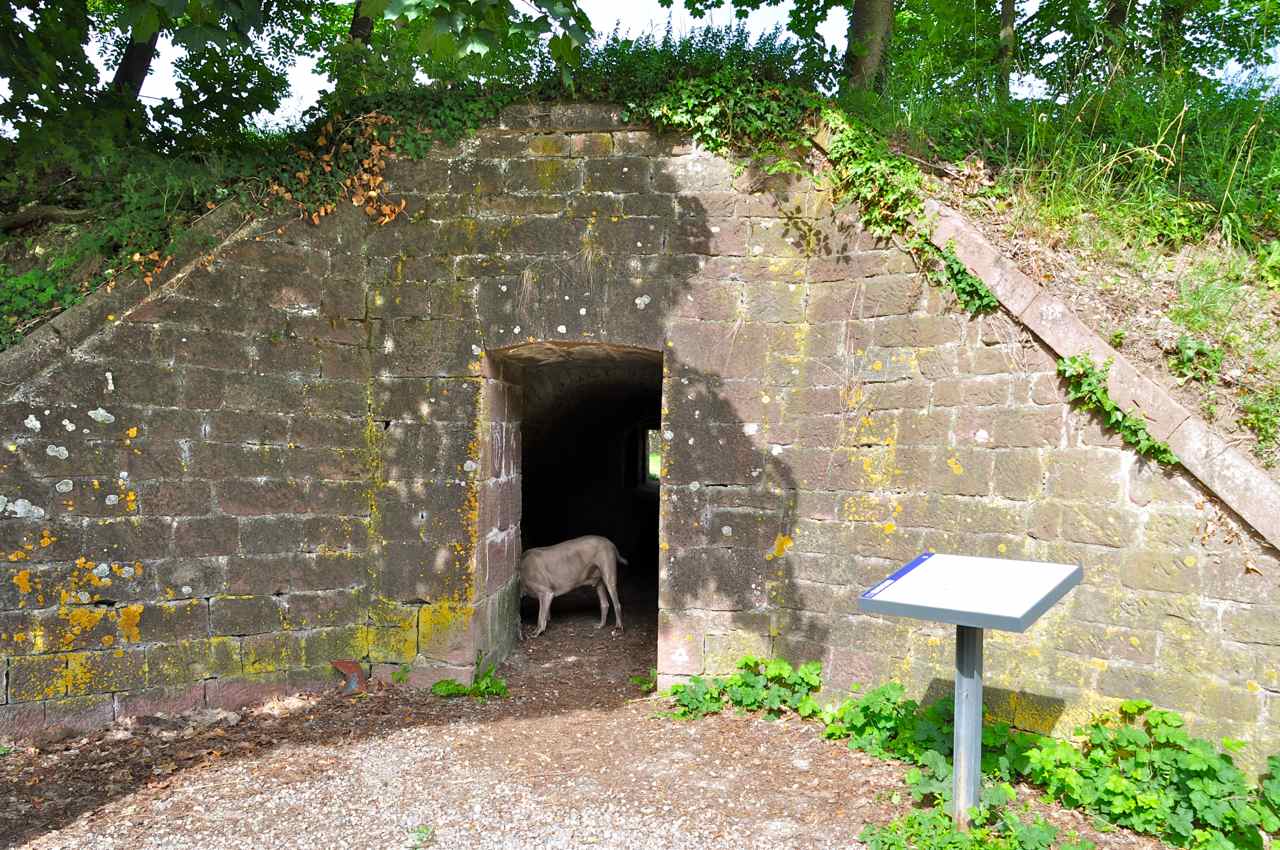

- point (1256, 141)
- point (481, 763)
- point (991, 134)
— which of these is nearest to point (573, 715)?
point (481, 763)

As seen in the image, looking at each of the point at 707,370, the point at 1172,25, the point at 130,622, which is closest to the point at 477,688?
the point at 130,622

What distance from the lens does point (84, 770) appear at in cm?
403

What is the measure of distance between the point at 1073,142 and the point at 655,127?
277 centimetres

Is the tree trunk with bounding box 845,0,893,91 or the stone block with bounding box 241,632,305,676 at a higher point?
the tree trunk with bounding box 845,0,893,91

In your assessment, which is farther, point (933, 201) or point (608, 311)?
point (608, 311)

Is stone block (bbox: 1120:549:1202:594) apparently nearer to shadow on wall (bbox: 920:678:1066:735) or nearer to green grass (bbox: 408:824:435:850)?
shadow on wall (bbox: 920:678:1066:735)

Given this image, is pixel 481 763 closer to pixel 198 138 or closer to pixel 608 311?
pixel 608 311

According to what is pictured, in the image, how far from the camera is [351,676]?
5070 mm

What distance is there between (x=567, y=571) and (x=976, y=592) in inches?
176

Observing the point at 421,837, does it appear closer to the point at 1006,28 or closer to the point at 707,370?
the point at 707,370

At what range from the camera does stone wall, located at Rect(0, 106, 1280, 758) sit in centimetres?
425

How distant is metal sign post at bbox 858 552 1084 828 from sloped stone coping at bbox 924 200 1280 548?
0.86m

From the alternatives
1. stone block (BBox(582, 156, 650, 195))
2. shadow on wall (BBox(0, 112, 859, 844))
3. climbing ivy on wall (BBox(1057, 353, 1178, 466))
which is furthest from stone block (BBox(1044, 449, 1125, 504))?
stone block (BBox(582, 156, 650, 195))

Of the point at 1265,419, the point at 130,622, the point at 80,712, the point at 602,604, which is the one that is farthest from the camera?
the point at 602,604
